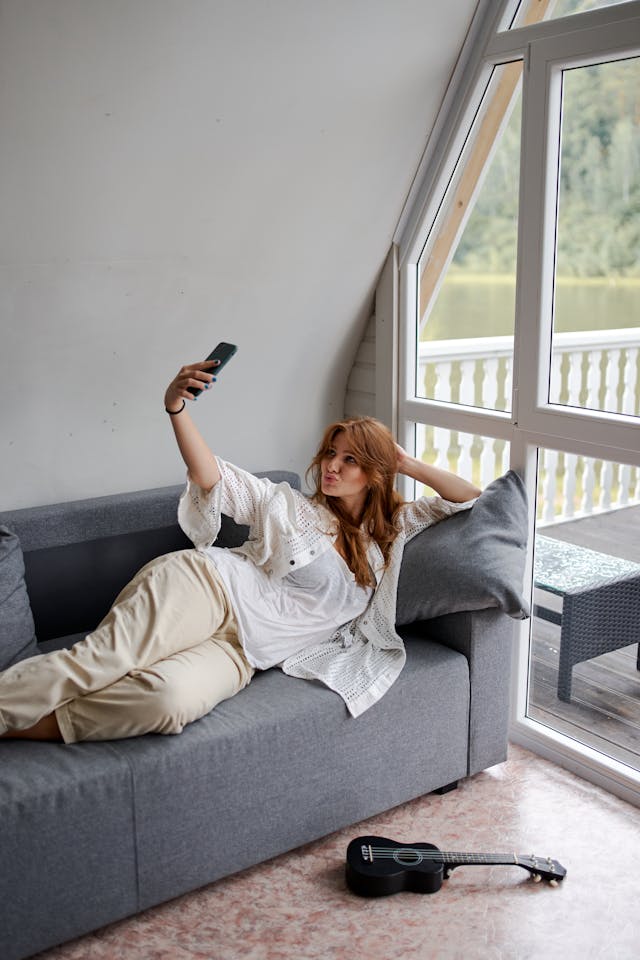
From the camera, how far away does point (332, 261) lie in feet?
10.2

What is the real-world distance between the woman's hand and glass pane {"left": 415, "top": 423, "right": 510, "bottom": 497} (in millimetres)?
986

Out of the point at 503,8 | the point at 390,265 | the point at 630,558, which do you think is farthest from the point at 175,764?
the point at 503,8

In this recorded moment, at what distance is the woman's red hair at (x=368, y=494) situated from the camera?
8.53ft

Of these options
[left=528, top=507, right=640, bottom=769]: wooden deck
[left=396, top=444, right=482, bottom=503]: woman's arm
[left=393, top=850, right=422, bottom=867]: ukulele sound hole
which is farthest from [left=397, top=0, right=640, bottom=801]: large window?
[left=393, top=850, right=422, bottom=867]: ukulele sound hole

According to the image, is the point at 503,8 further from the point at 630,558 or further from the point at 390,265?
the point at 630,558

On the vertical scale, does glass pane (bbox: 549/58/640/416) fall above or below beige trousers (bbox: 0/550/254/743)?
above

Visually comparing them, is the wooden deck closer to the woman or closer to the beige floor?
the beige floor

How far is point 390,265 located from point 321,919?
2062 millimetres

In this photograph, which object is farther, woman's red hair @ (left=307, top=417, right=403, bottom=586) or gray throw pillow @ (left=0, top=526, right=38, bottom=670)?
woman's red hair @ (left=307, top=417, right=403, bottom=586)

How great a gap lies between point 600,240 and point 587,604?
40.5 inches

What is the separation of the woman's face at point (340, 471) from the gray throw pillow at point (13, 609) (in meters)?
0.86

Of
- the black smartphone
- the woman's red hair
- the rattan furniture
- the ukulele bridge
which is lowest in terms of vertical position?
the ukulele bridge

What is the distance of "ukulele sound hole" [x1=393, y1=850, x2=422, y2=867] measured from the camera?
2.23 meters

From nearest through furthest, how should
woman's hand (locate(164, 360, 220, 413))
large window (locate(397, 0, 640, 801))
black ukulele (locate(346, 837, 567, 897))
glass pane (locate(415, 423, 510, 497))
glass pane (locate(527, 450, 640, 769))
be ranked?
black ukulele (locate(346, 837, 567, 897)) → woman's hand (locate(164, 360, 220, 413)) → large window (locate(397, 0, 640, 801)) → glass pane (locate(527, 450, 640, 769)) → glass pane (locate(415, 423, 510, 497))
